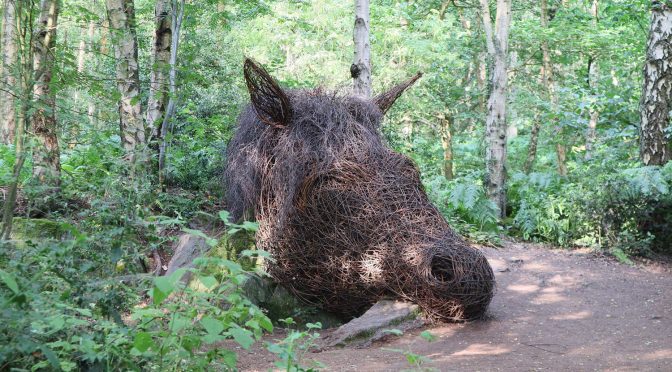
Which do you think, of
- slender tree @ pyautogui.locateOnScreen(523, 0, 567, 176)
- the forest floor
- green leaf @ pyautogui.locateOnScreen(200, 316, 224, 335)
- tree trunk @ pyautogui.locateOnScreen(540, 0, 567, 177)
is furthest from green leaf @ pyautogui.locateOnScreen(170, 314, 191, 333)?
slender tree @ pyautogui.locateOnScreen(523, 0, 567, 176)

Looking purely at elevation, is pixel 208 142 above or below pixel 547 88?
below

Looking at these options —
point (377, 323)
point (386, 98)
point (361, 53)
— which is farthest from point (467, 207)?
point (377, 323)

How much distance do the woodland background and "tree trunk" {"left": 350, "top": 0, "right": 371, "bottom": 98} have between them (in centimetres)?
189

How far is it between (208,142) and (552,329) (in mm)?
6559

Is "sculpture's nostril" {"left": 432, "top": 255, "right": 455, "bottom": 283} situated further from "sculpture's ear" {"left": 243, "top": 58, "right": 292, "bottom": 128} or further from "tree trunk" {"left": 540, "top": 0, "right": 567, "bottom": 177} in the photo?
"tree trunk" {"left": 540, "top": 0, "right": 567, "bottom": 177}

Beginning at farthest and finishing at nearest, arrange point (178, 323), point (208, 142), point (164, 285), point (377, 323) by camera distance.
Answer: point (208, 142), point (377, 323), point (178, 323), point (164, 285)

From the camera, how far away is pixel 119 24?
8656 millimetres

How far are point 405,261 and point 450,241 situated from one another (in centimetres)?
61

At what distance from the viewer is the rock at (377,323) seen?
21.1 feet

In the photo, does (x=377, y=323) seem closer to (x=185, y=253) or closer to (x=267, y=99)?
(x=185, y=253)

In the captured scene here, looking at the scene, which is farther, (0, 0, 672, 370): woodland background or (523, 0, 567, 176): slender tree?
(523, 0, 567, 176): slender tree

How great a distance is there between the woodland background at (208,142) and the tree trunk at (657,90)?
1.0 inches

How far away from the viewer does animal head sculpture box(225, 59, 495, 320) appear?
6.97 m

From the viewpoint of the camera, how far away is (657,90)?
36.6ft
